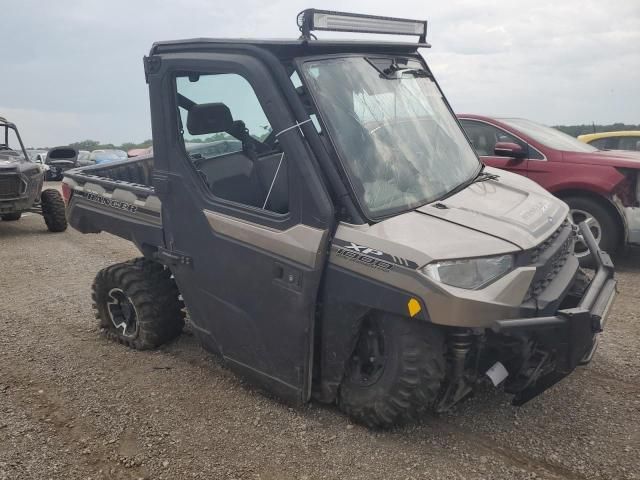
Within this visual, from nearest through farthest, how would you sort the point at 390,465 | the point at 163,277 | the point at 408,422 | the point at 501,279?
the point at 501,279, the point at 390,465, the point at 408,422, the point at 163,277

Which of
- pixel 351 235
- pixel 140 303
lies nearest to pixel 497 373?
pixel 351 235

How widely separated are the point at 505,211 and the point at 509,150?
3.17 m

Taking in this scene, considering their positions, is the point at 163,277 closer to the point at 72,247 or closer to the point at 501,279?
the point at 501,279

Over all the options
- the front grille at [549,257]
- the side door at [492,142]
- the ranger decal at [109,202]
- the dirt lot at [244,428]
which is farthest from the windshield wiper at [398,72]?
the side door at [492,142]

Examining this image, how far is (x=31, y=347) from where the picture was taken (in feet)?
15.3

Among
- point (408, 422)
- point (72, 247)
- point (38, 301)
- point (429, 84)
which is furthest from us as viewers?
point (72, 247)

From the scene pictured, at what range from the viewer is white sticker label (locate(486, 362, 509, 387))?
3041 mm

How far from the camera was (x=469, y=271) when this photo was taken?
9.36 ft

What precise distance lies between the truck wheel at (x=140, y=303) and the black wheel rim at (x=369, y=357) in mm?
1725

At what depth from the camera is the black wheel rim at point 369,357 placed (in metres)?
3.22

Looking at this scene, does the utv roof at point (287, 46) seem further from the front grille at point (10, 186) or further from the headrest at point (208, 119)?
the front grille at point (10, 186)

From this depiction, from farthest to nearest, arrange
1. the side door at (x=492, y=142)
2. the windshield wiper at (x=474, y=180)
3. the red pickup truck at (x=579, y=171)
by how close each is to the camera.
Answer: the side door at (x=492, y=142) < the red pickup truck at (x=579, y=171) < the windshield wiper at (x=474, y=180)

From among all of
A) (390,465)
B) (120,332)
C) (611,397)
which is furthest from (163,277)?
(611,397)

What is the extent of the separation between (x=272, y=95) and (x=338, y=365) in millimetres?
1514
